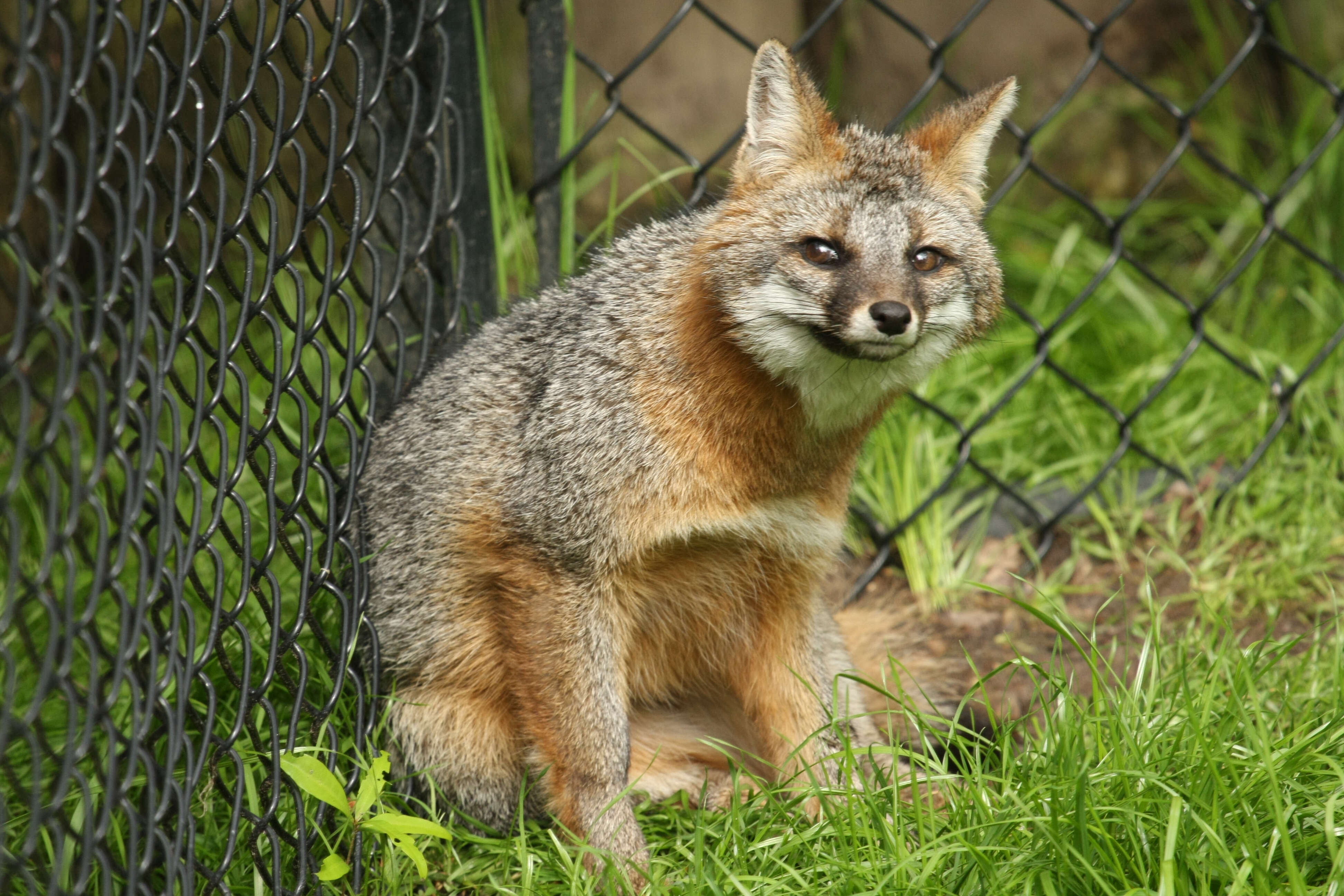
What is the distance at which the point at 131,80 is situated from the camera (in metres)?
2.00

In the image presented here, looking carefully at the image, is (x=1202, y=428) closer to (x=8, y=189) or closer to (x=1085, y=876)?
(x=1085, y=876)

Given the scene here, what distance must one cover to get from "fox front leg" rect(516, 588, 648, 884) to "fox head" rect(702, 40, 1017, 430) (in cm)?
76

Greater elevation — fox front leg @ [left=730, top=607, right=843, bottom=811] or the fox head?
the fox head

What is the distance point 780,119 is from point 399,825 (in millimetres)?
1811

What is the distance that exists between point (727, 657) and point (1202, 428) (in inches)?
95.9

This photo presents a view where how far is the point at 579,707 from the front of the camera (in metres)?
2.99

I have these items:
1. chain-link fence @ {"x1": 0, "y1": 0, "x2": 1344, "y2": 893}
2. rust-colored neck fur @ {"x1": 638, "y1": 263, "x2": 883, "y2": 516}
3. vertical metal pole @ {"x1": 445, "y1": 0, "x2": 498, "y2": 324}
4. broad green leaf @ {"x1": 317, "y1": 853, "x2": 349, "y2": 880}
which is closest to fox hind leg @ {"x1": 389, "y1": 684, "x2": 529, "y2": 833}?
chain-link fence @ {"x1": 0, "y1": 0, "x2": 1344, "y2": 893}

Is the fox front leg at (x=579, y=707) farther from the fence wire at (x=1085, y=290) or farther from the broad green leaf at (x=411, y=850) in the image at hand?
the fence wire at (x=1085, y=290)

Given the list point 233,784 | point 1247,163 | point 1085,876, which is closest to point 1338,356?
point 1247,163

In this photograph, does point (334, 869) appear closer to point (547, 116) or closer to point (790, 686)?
point (790, 686)

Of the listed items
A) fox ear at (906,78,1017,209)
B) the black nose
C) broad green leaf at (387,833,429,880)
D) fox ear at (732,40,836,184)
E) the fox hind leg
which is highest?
fox ear at (906,78,1017,209)

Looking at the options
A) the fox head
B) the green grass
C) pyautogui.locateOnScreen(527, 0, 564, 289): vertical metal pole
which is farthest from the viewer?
pyautogui.locateOnScreen(527, 0, 564, 289): vertical metal pole

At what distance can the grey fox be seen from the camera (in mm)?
2861

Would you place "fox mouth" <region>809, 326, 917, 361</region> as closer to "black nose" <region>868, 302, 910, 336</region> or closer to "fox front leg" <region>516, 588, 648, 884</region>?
"black nose" <region>868, 302, 910, 336</region>
